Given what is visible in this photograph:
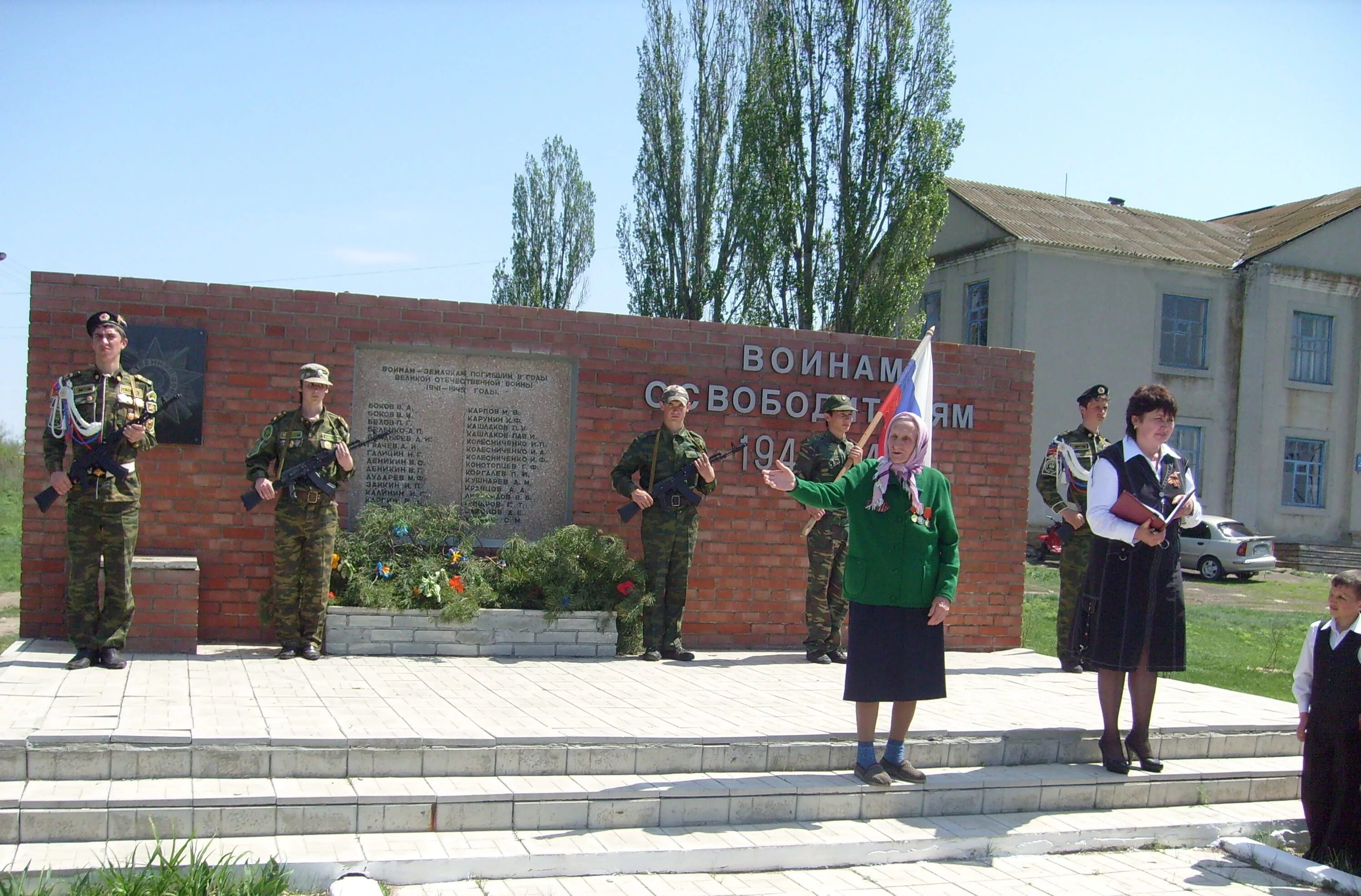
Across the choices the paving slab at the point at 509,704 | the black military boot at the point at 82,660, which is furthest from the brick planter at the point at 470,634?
the black military boot at the point at 82,660

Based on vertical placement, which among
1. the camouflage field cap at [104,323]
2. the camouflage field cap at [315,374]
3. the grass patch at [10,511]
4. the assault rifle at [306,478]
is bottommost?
the grass patch at [10,511]

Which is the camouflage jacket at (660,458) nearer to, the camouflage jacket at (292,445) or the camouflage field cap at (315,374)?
the camouflage jacket at (292,445)

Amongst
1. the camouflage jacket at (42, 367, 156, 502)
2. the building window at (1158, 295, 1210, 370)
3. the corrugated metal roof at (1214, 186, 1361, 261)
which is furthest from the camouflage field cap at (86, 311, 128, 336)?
the corrugated metal roof at (1214, 186, 1361, 261)

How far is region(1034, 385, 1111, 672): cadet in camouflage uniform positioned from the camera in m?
8.64

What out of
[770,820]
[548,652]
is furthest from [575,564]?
[770,820]

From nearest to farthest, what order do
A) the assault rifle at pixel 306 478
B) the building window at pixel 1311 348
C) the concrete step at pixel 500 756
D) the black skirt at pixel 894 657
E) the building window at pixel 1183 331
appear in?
the concrete step at pixel 500 756
the black skirt at pixel 894 657
the assault rifle at pixel 306 478
the building window at pixel 1183 331
the building window at pixel 1311 348

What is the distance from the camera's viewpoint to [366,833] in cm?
473

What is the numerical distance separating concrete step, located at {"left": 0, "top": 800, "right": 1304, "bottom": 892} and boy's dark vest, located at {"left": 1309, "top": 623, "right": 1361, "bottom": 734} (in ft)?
2.88

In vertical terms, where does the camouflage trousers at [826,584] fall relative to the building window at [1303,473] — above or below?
below

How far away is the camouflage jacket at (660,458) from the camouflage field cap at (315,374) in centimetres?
213

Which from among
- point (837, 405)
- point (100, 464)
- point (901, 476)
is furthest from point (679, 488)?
point (100, 464)

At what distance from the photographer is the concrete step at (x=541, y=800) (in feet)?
14.6

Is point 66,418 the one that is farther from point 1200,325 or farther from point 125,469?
point 1200,325

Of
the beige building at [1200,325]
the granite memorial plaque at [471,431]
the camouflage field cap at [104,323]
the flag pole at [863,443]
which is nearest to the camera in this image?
the camouflage field cap at [104,323]
